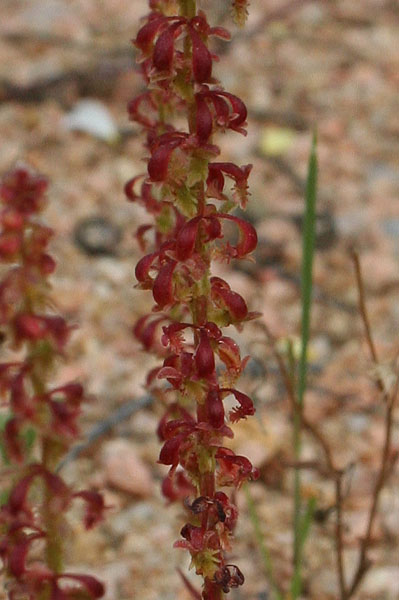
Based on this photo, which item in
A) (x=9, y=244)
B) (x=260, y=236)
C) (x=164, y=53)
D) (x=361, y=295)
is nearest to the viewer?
(x=164, y=53)

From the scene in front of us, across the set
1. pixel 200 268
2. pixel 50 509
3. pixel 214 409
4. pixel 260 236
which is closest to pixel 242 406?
pixel 214 409

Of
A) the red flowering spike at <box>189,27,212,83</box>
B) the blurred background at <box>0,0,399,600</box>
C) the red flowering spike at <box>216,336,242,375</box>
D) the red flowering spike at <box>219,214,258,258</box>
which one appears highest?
the blurred background at <box>0,0,399,600</box>

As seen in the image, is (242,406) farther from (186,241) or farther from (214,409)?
(186,241)

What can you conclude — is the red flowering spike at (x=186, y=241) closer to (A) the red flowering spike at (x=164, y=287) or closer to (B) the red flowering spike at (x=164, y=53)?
(A) the red flowering spike at (x=164, y=287)

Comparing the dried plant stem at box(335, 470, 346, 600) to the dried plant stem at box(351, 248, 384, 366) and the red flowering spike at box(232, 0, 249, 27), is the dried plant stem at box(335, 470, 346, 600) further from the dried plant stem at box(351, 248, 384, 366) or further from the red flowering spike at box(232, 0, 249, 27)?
the red flowering spike at box(232, 0, 249, 27)

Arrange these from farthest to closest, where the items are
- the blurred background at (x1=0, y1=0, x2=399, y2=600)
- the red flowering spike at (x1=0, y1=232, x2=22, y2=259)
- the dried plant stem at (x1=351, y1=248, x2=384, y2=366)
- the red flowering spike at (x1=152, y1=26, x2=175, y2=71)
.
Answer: the blurred background at (x1=0, y1=0, x2=399, y2=600)
the dried plant stem at (x1=351, y1=248, x2=384, y2=366)
the red flowering spike at (x1=0, y1=232, x2=22, y2=259)
the red flowering spike at (x1=152, y1=26, x2=175, y2=71)

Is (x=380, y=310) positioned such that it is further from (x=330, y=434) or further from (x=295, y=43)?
(x=295, y=43)

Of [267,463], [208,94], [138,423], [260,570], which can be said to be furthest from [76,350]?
[208,94]

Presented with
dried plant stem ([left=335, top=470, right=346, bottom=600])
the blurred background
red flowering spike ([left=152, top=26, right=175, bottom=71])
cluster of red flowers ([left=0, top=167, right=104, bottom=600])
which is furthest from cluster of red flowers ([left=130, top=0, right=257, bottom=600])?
dried plant stem ([left=335, top=470, right=346, bottom=600])
